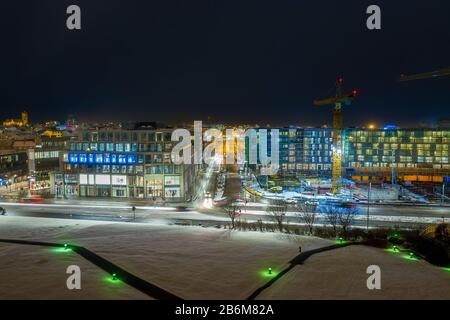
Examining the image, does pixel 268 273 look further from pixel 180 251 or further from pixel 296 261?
pixel 180 251

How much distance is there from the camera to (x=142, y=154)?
40781 millimetres

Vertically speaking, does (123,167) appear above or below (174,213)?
above

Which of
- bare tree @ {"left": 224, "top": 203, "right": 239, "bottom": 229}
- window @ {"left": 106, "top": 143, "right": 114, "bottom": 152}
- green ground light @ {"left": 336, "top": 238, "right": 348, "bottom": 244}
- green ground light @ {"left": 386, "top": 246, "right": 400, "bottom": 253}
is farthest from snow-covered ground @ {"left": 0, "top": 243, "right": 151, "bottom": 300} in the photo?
window @ {"left": 106, "top": 143, "right": 114, "bottom": 152}

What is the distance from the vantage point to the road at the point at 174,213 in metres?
29.4

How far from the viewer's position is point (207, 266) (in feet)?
55.0

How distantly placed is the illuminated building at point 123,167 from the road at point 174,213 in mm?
3921

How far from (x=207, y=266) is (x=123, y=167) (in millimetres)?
26704

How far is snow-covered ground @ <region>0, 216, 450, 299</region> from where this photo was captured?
13.5m

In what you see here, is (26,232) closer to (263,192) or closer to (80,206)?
(80,206)

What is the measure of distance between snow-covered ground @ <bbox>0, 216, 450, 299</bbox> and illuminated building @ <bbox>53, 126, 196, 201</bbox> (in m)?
16.0

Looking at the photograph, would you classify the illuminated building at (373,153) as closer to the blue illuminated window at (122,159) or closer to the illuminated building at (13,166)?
the blue illuminated window at (122,159)

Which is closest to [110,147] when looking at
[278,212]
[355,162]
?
[278,212]

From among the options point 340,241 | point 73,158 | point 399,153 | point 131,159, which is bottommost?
point 340,241
